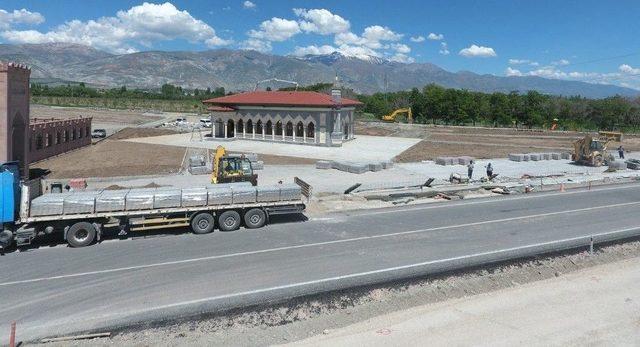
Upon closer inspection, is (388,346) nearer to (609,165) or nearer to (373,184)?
(373,184)

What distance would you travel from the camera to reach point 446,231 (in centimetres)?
1997

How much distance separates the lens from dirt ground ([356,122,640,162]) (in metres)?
48.8

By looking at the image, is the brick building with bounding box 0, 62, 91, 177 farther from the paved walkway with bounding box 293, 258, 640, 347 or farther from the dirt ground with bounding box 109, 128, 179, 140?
the paved walkway with bounding box 293, 258, 640, 347

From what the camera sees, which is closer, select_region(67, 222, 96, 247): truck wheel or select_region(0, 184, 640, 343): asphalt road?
select_region(0, 184, 640, 343): asphalt road

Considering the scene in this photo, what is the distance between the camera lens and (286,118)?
55438mm

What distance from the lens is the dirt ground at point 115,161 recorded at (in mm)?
33531

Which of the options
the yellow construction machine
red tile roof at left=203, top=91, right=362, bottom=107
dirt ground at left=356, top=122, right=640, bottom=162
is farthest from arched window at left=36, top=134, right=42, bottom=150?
the yellow construction machine

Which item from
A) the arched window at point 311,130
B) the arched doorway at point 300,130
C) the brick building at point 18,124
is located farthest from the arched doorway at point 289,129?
the brick building at point 18,124

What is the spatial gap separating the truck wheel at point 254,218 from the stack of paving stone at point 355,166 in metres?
16.3

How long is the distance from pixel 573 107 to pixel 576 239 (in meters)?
90.2

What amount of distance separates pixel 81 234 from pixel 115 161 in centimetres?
2333

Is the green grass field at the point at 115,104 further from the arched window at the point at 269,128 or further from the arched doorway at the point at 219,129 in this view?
the arched window at the point at 269,128

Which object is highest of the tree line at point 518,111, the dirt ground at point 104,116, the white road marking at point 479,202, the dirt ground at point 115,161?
the tree line at point 518,111

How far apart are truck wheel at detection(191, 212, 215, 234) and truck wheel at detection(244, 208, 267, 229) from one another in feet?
4.33
